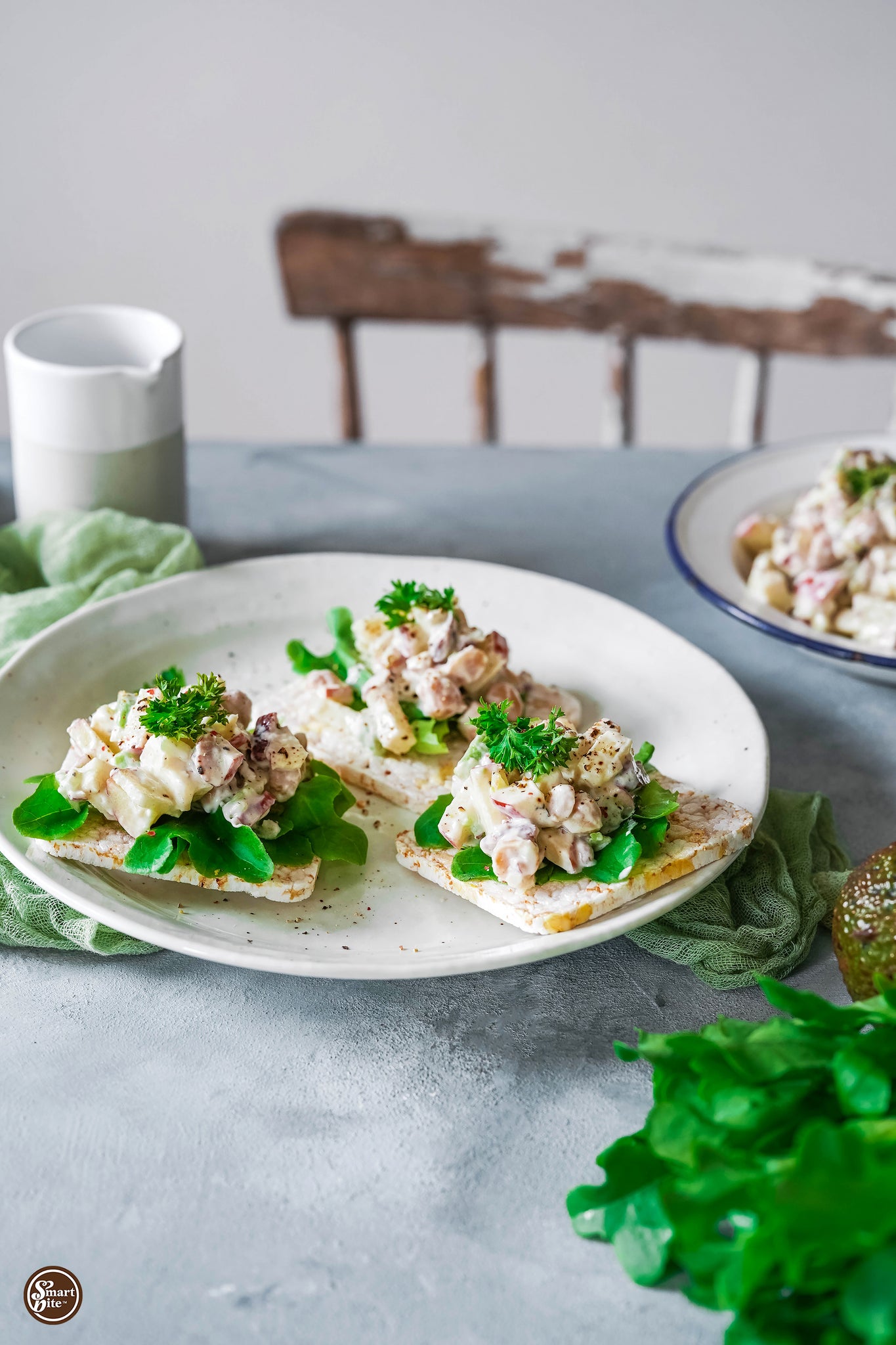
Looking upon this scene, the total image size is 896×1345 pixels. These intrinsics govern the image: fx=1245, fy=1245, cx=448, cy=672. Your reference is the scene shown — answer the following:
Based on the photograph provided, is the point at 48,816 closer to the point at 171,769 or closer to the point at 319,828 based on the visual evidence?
the point at 171,769

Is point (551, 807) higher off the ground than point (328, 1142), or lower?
higher

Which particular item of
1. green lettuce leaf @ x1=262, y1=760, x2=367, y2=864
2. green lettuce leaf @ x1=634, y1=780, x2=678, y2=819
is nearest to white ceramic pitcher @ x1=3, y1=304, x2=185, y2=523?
green lettuce leaf @ x1=262, y1=760, x2=367, y2=864

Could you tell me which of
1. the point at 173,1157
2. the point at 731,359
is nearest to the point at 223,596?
the point at 173,1157

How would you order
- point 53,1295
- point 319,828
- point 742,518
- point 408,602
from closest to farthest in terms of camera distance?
point 53,1295 < point 319,828 < point 408,602 < point 742,518

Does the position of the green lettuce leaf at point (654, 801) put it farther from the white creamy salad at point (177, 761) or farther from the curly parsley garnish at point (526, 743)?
the white creamy salad at point (177, 761)

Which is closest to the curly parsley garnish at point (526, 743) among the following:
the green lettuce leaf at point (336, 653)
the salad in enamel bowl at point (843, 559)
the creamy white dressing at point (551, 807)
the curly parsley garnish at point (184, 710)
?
the creamy white dressing at point (551, 807)

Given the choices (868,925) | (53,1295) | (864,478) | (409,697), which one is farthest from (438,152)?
(53,1295)
